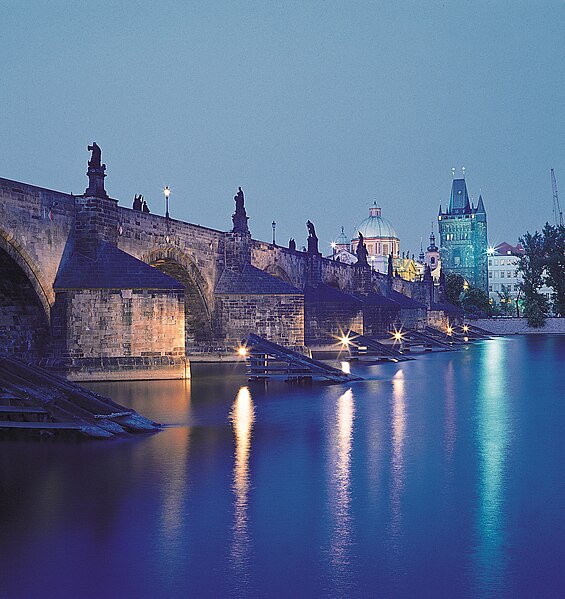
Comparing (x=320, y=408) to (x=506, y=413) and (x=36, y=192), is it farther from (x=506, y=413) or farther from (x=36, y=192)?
(x=36, y=192)

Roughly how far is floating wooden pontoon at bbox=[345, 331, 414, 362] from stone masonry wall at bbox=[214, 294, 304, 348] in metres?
5.17

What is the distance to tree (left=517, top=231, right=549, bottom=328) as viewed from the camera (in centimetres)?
10019

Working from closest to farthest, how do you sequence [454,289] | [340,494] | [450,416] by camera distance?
[340,494] < [450,416] < [454,289]

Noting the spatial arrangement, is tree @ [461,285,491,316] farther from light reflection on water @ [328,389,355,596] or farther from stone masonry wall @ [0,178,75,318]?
light reflection on water @ [328,389,355,596]

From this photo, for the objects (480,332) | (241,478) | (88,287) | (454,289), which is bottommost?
(241,478)

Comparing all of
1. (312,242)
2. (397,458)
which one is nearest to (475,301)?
(312,242)

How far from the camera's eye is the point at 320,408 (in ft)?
→ 69.0

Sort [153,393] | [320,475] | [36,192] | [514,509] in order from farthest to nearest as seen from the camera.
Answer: [36,192]
[153,393]
[320,475]
[514,509]

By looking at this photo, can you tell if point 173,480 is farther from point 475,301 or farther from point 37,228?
point 475,301

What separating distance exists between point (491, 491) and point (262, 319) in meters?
30.1

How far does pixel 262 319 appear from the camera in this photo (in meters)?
41.1

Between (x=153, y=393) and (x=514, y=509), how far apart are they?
15.1m

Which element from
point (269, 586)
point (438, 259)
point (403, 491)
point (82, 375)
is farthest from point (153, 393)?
point (438, 259)

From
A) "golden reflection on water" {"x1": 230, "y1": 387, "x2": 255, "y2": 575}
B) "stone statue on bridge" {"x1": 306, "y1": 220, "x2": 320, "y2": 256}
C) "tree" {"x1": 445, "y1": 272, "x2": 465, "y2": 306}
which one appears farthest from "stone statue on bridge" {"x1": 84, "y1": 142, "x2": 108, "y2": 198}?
"tree" {"x1": 445, "y1": 272, "x2": 465, "y2": 306}
